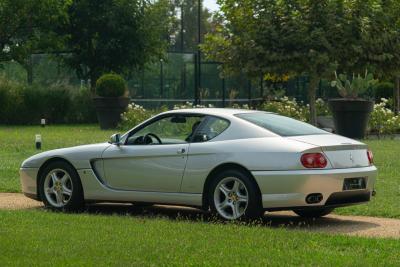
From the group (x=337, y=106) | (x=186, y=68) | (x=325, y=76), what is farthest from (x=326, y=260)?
(x=186, y=68)

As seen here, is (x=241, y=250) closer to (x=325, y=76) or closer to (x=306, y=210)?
(x=306, y=210)

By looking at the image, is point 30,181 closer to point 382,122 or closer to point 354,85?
point 354,85

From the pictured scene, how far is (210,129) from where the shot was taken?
1141 centimetres

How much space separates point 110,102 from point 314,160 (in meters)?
24.6

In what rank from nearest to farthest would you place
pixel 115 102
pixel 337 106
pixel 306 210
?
1. pixel 306 210
2. pixel 337 106
3. pixel 115 102

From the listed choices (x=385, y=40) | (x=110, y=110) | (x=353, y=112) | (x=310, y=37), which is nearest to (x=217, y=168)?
(x=310, y=37)

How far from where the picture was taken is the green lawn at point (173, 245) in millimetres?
8000

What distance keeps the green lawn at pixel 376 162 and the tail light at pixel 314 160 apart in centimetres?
166

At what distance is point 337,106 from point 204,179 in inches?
737

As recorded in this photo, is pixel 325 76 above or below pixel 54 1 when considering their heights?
below

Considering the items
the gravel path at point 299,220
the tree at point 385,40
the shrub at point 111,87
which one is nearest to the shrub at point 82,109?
the shrub at point 111,87

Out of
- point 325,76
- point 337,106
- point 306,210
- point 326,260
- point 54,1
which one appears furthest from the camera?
point 54,1

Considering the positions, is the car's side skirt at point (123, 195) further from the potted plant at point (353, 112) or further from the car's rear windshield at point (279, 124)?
the potted plant at point (353, 112)

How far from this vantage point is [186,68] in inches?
1764
